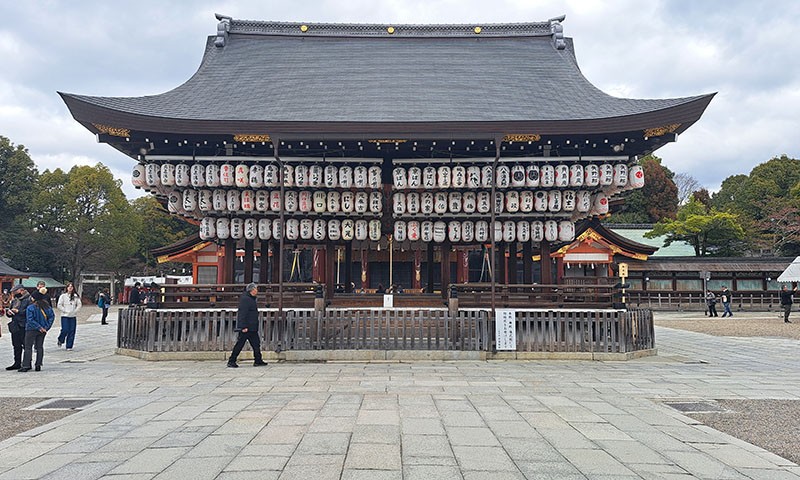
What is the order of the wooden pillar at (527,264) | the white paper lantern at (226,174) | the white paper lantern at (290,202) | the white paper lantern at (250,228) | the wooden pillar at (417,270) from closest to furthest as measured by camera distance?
the white paper lantern at (226,174) < the white paper lantern at (290,202) < the white paper lantern at (250,228) < the wooden pillar at (527,264) < the wooden pillar at (417,270)

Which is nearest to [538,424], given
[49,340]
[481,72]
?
[481,72]

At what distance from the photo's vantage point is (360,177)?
1265 centimetres

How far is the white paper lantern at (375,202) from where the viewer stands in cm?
Answer: 1288

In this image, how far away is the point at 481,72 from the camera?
16.8m

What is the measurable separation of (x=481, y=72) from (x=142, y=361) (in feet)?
43.8

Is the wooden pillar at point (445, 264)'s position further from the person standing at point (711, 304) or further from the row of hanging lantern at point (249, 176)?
the person standing at point (711, 304)

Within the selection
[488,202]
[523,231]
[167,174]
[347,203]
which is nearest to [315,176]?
[347,203]

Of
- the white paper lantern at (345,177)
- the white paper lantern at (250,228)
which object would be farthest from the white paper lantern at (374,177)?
the white paper lantern at (250,228)

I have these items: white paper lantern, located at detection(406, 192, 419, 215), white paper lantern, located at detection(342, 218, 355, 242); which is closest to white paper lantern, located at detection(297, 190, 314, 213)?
white paper lantern, located at detection(342, 218, 355, 242)

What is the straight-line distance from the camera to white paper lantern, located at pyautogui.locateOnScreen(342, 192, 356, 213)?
1282 cm

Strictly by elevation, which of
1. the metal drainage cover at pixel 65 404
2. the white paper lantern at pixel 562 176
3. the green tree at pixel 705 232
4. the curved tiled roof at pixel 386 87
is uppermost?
the curved tiled roof at pixel 386 87

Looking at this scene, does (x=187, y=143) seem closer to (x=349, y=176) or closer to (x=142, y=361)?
(x=349, y=176)

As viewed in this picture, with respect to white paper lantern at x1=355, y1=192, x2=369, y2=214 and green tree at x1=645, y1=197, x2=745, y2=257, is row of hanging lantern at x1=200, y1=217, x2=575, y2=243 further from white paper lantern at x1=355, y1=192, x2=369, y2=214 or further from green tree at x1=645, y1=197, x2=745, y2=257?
green tree at x1=645, y1=197, x2=745, y2=257

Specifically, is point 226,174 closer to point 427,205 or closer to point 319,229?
point 319,229
